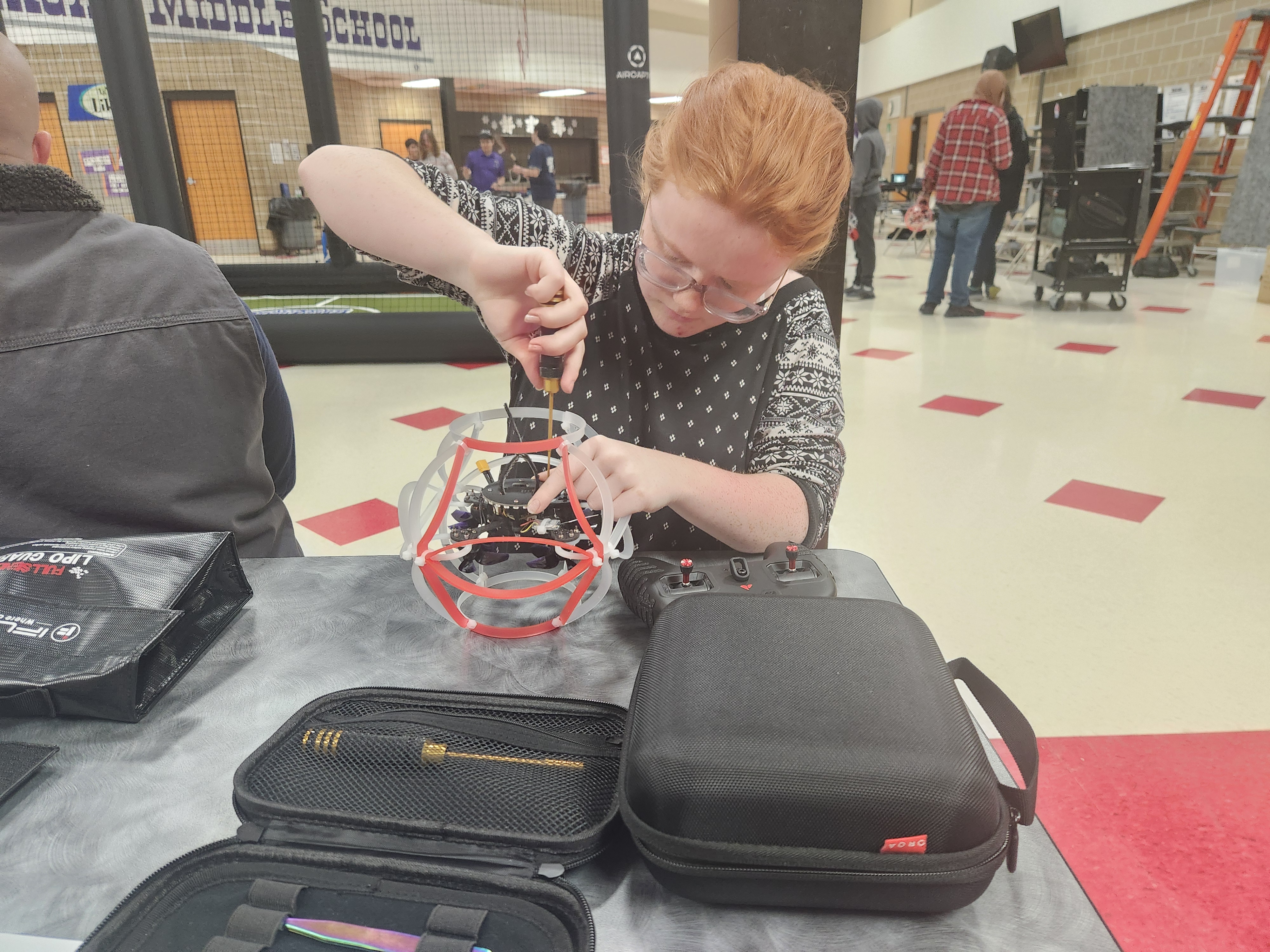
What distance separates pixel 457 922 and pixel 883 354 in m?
3.35

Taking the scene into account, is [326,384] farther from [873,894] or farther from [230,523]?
[873,894]

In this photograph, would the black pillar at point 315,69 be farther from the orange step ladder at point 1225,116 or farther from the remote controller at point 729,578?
the orange step ladder at point 1225,116

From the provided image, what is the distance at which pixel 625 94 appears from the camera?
2.28 m

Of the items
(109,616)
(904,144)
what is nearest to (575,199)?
(109,616)

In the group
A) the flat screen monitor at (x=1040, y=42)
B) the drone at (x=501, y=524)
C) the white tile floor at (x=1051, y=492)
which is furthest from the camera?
the flat screen monitor at (x=1040, y=42)

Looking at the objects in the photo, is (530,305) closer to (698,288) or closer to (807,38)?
(698,288)

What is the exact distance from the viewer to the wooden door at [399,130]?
3.35 metres

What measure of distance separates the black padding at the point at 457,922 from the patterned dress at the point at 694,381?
0.53 metres

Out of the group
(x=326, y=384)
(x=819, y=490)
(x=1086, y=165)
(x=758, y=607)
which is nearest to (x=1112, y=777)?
(x=819, y=490)

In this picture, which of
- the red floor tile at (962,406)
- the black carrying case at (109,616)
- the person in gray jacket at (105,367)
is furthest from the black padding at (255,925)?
the red floor tile at (962,406)

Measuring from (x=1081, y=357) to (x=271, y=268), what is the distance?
356cm

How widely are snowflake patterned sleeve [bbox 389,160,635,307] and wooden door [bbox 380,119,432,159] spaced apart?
255 centimetres

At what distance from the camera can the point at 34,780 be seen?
46 cm

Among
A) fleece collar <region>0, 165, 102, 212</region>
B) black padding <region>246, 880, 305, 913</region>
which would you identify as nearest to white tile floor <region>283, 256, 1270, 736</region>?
fleece collar <region>0, 165, 102, 212</region>
